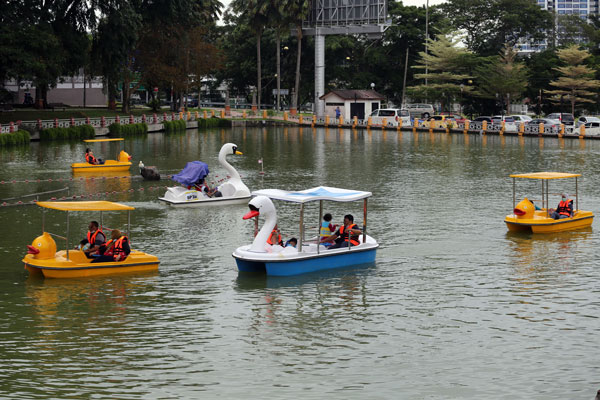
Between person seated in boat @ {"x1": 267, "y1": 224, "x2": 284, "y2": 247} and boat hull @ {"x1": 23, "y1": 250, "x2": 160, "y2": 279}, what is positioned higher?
person seated in boat @ {"x1": 267, "y1": 224, "x2": 284, "y2": 247}

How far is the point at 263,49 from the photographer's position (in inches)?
4345

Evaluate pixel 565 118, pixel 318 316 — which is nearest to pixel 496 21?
pixel 565 118

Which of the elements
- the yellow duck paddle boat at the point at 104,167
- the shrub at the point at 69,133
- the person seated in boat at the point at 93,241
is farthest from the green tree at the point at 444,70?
the person seated in boat at the point at 93,241

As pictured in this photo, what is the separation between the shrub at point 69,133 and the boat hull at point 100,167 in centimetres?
2319

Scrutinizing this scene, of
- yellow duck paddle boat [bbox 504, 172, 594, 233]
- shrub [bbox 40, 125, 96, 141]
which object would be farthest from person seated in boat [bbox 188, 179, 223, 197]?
shrub [bbox 40, 125, 96, 141]

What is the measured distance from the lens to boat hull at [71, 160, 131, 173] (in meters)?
46.2

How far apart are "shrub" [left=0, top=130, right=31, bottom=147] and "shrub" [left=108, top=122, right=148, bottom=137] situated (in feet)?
33.8

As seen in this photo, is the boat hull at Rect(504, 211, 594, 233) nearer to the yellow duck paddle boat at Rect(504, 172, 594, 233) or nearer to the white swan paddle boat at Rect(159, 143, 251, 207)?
the yellow duck paddle boat at Rect(504, 172, 594, 233)

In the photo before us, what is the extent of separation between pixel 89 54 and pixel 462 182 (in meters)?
41.1

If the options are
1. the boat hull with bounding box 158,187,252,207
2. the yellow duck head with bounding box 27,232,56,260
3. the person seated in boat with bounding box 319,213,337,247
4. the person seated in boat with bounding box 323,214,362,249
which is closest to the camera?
the yellow duck head with bounding box 27,232,56,260

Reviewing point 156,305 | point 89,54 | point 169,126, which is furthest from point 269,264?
point 169,126

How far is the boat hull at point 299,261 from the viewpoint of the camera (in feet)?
73.9

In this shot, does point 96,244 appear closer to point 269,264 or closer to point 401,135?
point 269,264

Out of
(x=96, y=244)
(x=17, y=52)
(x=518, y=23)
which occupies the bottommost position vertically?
(x=96, y=244)
